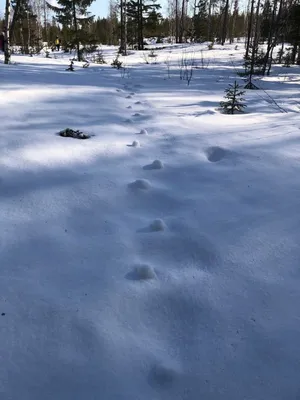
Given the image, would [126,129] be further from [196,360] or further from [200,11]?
[200,11]

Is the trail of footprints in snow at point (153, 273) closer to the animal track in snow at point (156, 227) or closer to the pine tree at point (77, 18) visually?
the animal track in snow at point (156, 227)

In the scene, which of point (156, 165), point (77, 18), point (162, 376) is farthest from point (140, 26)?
point (162, 376)

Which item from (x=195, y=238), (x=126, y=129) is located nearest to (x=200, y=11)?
(x=126, y=129)

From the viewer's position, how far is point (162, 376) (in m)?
1.28

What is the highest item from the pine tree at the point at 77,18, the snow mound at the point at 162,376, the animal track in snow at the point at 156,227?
the pine tree at the point at 77,18

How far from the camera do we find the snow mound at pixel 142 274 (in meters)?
1.76

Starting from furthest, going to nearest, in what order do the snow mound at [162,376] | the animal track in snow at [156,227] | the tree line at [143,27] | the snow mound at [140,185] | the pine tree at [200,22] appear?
the pine tree at [200,22], the tree line at [143,27], the snow mound at [140,185], the animal track in snow at [156,227], the snow mound at [162,376]

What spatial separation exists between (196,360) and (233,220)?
1.17 m

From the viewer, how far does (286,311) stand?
1586mm

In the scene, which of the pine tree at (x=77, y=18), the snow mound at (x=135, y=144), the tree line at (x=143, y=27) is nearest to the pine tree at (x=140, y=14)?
the tree line at (x=143, y=27)

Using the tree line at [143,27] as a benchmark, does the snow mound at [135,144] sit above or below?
below

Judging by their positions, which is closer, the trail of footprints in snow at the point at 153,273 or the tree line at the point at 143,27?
the trail of footprints in snow at the point at 153,273

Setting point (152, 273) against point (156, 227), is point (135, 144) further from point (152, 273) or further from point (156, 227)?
point (152, 273)

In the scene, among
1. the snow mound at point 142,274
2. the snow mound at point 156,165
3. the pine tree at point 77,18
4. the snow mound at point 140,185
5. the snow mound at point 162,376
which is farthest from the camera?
the pine tree at point 77,18
